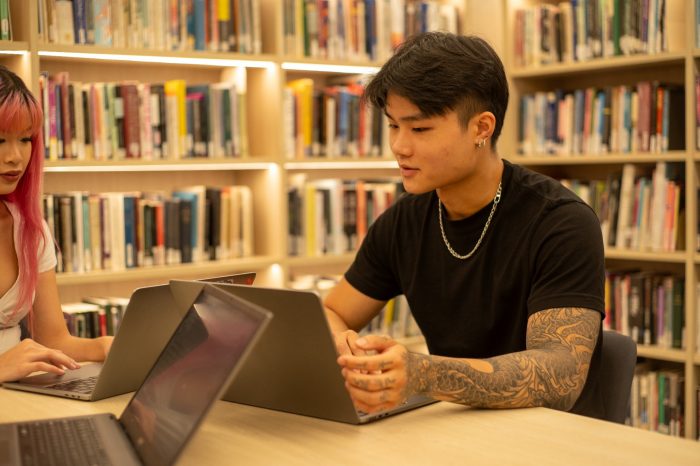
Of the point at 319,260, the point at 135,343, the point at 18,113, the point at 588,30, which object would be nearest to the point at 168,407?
the point at 135,343

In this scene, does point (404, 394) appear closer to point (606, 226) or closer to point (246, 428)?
point (246, 428)

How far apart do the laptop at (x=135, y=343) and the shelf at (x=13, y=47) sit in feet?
4.77

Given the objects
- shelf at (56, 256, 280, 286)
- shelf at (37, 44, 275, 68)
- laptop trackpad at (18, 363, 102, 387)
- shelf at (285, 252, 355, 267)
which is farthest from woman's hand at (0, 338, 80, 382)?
shelf at (285, 252, 355, 267)

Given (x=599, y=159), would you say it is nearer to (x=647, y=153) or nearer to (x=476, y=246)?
(x=647, y=153)

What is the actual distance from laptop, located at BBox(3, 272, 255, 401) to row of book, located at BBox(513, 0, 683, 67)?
7.55 feet

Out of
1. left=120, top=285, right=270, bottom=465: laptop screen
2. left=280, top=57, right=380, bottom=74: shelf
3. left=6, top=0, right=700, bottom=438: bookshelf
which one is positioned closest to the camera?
left=120, top=285, right=270, bottom=465: laptop screen

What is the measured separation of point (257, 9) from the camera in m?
3.26

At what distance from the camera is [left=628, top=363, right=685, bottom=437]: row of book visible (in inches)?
129

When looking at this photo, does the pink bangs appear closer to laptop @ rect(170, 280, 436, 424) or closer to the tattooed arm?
laptop @ rect(170, 280, 436, 424)

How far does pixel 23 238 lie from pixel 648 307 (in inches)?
91.8

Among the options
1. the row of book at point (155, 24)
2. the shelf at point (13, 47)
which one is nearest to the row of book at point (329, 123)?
the row of book at point (155, 24)

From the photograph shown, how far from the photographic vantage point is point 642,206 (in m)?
3.32

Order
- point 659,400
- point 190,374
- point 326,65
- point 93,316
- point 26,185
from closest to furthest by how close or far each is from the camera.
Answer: point 190,374 < point 26,185 < point 93,316 < point 659,400 < point 326,65

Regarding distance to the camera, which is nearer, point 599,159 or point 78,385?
point 78,385
